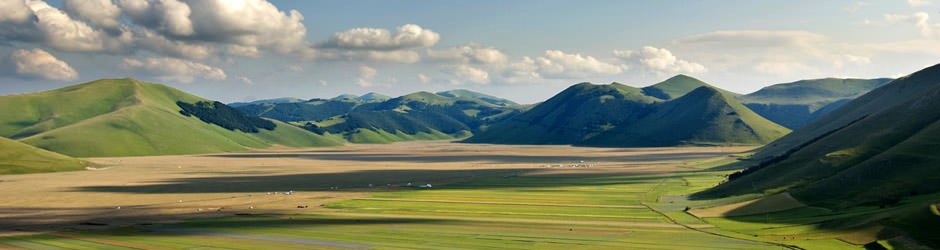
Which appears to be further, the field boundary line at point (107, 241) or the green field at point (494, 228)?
the green field at point (494, 228)

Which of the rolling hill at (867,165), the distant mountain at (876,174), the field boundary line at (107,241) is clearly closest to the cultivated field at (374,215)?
the field boundary line at (107,241)

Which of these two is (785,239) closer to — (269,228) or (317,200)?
(269,228)

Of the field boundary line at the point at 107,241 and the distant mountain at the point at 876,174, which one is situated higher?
the distant mountain at the point at 876,174

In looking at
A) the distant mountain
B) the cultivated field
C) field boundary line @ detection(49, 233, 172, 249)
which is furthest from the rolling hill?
field boundary line @ detection(49, 233, 172, 249)

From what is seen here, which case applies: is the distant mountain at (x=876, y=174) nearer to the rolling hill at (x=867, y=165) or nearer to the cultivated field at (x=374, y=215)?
the rolling hill at (x=867, y=165)

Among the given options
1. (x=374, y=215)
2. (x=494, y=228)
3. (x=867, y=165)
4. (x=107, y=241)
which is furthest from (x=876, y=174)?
(x=107, y=241)

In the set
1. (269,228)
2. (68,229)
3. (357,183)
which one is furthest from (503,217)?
(357,183)
